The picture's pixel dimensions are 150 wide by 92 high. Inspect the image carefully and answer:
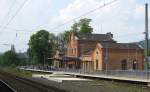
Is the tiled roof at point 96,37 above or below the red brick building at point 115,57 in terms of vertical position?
above

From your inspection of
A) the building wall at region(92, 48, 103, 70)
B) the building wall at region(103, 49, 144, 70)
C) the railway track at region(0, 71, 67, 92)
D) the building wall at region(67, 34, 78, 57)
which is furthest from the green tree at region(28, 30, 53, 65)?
the railway track at region(0, 71, 67, 92)

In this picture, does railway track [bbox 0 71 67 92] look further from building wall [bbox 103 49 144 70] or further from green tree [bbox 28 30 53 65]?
green tree [bbox 28 30 53 65]

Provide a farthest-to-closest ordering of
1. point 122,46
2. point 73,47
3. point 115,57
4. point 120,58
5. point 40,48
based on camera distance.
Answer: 1. point 40,48
2. point 73,47
3. point 122,46
4. point 120,58
5. point 115,57

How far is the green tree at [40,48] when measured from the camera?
533ft

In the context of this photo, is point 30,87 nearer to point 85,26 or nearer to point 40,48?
point 85,26

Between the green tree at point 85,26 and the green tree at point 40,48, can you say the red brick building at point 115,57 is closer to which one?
the green tree at point 85,26

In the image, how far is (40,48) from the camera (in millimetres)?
162625

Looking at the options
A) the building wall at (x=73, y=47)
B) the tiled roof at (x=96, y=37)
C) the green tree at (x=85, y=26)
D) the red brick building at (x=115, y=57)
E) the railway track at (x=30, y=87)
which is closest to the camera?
the railway track at (x=30, y=87)

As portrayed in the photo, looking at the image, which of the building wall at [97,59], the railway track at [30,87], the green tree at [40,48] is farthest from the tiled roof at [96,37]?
the railway track at [30,87]

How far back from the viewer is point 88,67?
112 m

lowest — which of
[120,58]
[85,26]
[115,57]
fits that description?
[120,58]

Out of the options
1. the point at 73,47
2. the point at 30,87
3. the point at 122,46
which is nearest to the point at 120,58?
the point at 122,46

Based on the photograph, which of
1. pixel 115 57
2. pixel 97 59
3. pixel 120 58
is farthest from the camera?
pixel 97 59

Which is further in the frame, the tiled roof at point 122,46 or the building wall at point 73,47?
the building wall at point 73,47
